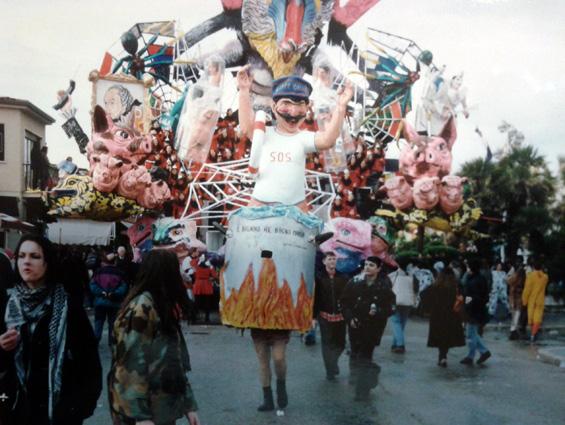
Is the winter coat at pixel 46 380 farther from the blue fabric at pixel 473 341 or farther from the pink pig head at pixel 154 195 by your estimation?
the pink pig head at pixel 154 195

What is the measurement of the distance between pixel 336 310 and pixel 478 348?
2.20 m

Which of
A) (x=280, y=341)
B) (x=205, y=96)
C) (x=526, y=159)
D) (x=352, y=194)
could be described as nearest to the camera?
(x=280, y=341)

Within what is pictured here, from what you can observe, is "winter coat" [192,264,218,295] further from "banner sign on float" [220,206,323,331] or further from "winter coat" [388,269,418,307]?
"banner sign on float" [220,206,323,331]

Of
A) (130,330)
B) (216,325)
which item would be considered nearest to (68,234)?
(216,325)

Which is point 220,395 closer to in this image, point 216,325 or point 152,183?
point 216,325

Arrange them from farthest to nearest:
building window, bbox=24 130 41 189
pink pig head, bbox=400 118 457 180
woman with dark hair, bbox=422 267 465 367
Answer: pink pig head, bbox=400 118 457 180
woman with dark hair, bbox=422 267 465 367
building window, bbox=24 130 41 189

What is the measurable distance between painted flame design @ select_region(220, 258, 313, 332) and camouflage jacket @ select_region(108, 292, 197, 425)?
219 centimetres

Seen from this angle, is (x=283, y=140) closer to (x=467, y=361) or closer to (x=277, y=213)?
(x=277, y=213)

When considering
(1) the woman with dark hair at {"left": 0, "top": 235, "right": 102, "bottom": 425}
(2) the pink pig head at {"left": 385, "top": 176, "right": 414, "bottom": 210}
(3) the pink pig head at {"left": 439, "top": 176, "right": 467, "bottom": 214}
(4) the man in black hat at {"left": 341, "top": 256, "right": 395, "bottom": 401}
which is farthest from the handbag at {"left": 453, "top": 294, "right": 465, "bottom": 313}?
(1) the woman with dark hair at {"left": 0, "top": 235, "right": 102, "bottom": 425}

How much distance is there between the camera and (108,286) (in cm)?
818

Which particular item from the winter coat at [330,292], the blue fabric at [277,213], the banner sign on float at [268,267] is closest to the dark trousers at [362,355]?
the winter coat at [330,292]

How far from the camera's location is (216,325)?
9320mm

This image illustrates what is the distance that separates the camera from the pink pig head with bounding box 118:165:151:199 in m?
9.27

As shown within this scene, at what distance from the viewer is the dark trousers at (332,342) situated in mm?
6648
